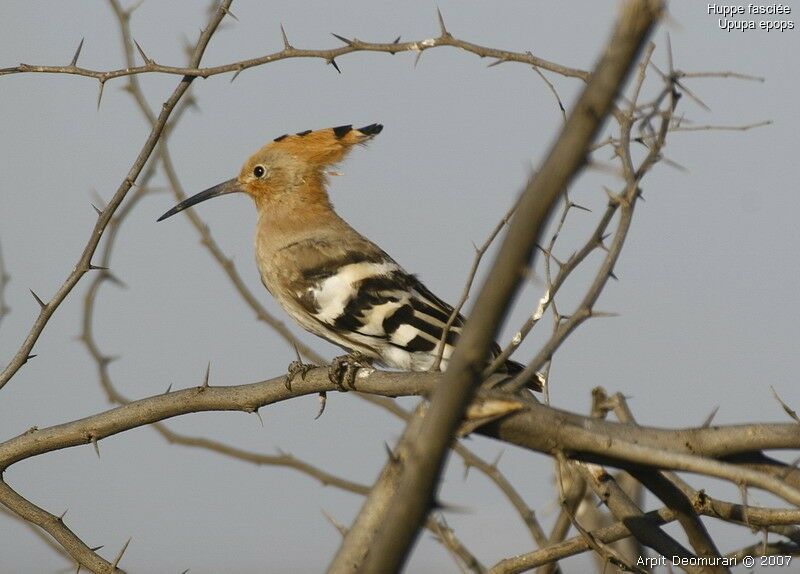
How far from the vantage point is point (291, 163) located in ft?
12.4

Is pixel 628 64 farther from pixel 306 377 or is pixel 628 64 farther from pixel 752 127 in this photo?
pixel 306 377

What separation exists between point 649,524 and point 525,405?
2.23 ft

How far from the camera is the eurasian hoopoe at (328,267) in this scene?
3035mm

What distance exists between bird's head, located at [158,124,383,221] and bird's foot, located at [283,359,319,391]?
146cm

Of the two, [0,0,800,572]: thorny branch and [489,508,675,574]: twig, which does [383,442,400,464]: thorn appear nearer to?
[0,0,800,572]: thorny branch

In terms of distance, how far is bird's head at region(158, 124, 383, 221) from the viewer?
3723 millimetres

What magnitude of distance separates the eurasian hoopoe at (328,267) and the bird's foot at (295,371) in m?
0.51

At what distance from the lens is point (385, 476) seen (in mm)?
1208

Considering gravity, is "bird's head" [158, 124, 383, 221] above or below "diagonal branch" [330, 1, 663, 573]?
above

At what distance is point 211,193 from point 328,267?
76 cm

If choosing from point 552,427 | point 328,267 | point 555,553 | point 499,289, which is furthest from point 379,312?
point 499,289

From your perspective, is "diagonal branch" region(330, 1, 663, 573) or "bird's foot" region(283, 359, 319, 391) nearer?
"diagonal branch" region(330, 1, 663, 573)

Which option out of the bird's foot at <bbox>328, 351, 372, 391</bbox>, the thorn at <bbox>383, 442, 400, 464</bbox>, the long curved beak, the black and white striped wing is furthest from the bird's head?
the thorn at <bbox>383, 442, 400, 464</bbox>

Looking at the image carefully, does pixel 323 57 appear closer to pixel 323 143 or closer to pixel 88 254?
pixel 88 254
